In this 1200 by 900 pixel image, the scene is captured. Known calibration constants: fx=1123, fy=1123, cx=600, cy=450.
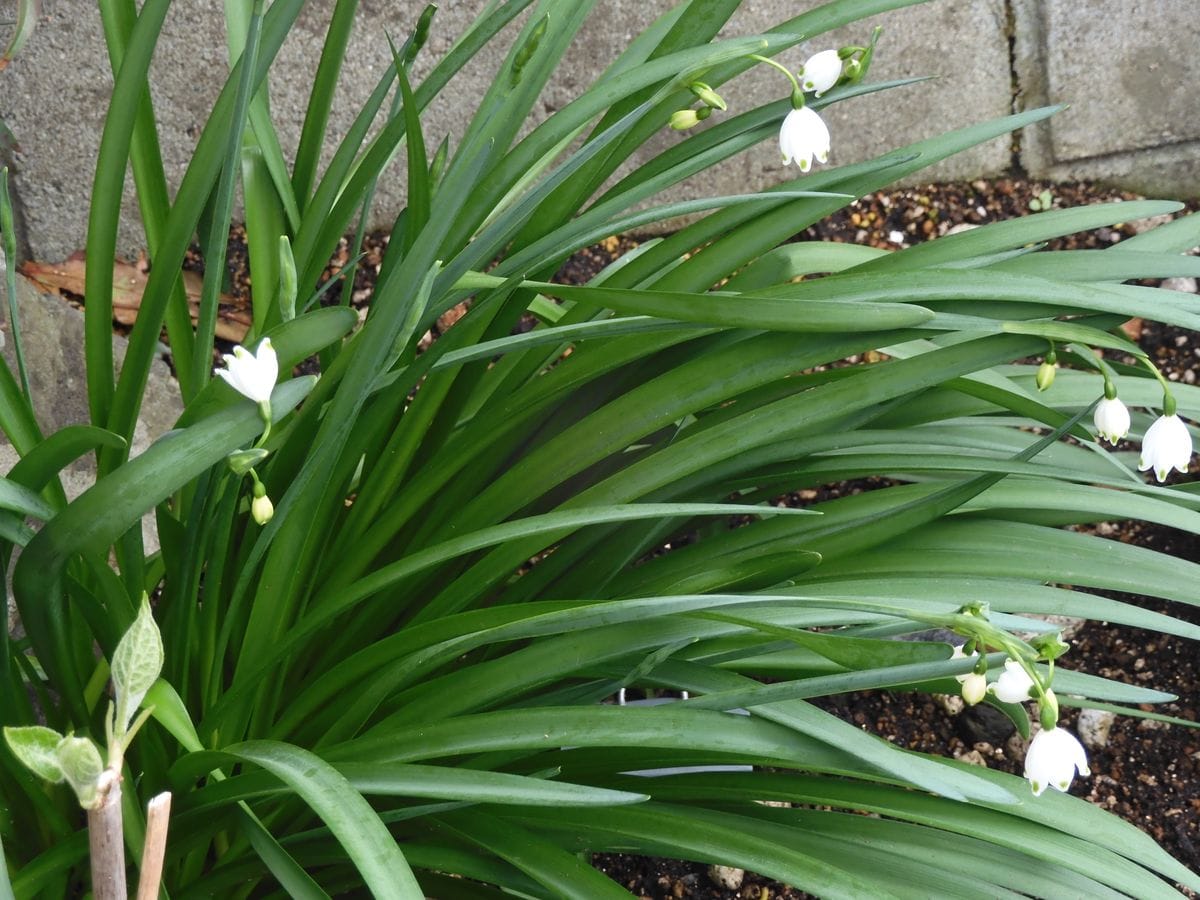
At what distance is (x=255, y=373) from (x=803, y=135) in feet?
1.54

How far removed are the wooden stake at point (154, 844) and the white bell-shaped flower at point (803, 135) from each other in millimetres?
636

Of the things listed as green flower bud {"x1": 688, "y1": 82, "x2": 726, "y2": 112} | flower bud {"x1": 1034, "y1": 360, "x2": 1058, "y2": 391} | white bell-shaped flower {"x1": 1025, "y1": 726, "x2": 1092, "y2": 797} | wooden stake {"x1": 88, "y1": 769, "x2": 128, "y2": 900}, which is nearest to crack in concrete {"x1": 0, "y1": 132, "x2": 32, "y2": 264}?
green flower bud {"x1": 688, "y1": 82, "x2": 726, "y2": 112}

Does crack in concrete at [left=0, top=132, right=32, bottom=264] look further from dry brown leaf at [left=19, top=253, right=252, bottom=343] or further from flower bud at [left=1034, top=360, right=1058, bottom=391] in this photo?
flower bud at [left=1034, top=360, right=1058, bottom=391]

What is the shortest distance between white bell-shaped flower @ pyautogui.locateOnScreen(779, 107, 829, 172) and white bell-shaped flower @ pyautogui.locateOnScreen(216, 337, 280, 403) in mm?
447

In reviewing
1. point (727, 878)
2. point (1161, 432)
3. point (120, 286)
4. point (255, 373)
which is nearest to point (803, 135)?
point (1161, 432)

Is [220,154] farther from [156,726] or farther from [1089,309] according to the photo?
[1089,309]

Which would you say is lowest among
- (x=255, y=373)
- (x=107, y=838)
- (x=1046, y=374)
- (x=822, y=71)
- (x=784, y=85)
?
(x=107, y=838)

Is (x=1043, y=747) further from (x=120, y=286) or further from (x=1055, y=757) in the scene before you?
(x=120, y=286)

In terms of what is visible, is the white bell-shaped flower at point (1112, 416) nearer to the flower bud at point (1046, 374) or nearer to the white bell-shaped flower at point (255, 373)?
the flower bud at point (1046, 374)

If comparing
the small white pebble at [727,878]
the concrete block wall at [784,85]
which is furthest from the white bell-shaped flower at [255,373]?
the concrete block wall at [784,85]

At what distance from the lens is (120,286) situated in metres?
1.61

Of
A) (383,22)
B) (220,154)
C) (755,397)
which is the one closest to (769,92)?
(383,22)

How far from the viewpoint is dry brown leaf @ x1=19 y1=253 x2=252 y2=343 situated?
1589mm

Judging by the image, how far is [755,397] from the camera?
1.06 m
